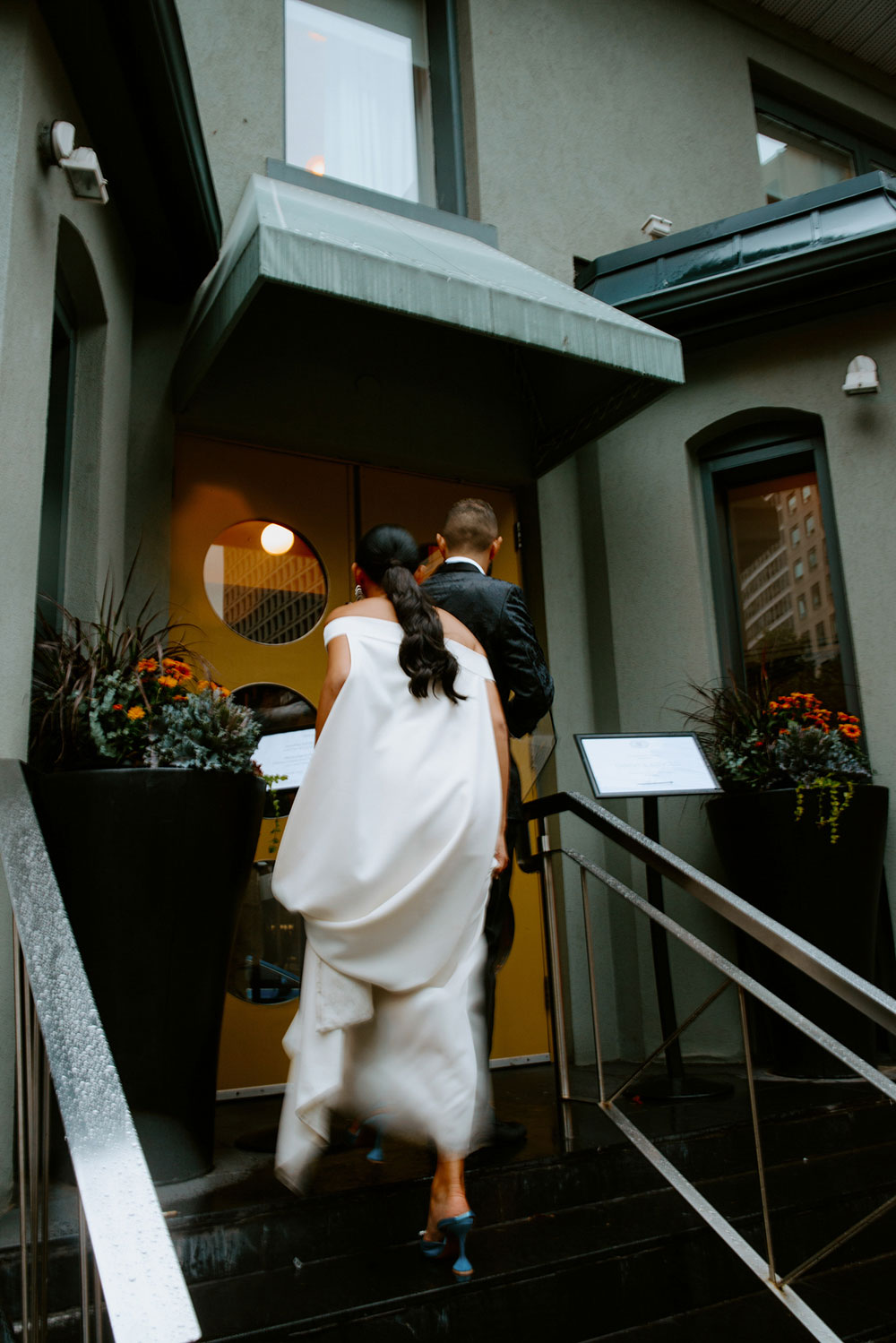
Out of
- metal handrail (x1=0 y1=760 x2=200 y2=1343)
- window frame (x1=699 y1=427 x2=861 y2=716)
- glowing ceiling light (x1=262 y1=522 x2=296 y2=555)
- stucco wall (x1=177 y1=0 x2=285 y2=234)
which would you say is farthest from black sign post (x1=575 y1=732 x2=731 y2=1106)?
stucco wall (x1=177 y1=0 x2=285 y2=234)

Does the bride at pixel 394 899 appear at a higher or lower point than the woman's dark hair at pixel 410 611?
lower

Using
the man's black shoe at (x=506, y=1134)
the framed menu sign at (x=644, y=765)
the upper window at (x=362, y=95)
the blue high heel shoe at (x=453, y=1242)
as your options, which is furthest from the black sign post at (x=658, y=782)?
the upper window at (x=362, y=95)

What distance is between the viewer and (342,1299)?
221cm

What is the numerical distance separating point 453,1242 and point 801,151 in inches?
273

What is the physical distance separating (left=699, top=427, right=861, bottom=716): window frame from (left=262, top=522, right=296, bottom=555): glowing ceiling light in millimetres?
2160

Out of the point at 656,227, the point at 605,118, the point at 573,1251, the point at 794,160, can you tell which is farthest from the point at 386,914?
the point at 794,160

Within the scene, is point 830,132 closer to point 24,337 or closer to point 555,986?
point 24,337

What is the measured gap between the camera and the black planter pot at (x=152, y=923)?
8.81 ft

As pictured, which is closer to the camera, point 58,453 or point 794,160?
point 58,453

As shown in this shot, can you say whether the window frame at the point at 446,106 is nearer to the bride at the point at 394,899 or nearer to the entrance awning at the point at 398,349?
the entrance awning at the point at 398,349

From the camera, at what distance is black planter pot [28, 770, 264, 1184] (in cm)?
269

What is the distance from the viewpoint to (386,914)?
235 cm

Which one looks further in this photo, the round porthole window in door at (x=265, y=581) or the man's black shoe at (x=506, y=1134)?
the round porthole window in door at (x=265, y=581)

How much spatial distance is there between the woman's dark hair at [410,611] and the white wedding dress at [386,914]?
5cm
